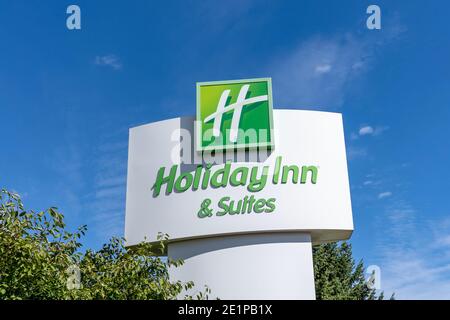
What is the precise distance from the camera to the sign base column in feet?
60.7

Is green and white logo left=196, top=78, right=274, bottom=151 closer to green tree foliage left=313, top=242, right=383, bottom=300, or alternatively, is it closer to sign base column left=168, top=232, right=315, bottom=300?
sign base column left=168, top=232, right=315, bottom=300

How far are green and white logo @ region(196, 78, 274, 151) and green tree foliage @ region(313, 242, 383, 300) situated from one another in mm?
14329

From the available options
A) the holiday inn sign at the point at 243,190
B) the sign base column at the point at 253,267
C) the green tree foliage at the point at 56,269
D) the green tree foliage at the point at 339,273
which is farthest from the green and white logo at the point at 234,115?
the green tree foliage at the point at 339,273

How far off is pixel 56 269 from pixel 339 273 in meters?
27.5

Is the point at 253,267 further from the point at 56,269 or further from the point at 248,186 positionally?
the point at 56,269

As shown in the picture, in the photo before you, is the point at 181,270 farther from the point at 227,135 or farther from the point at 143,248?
the point at 143,248

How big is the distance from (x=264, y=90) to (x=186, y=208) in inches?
246

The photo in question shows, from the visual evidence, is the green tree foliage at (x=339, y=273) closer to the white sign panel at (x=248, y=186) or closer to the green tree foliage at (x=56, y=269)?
the white sign panel at (x=248, y=186)

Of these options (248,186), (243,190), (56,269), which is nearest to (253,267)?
(243,190)

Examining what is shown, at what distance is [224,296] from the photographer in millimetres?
18562

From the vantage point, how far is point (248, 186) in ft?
63.5
